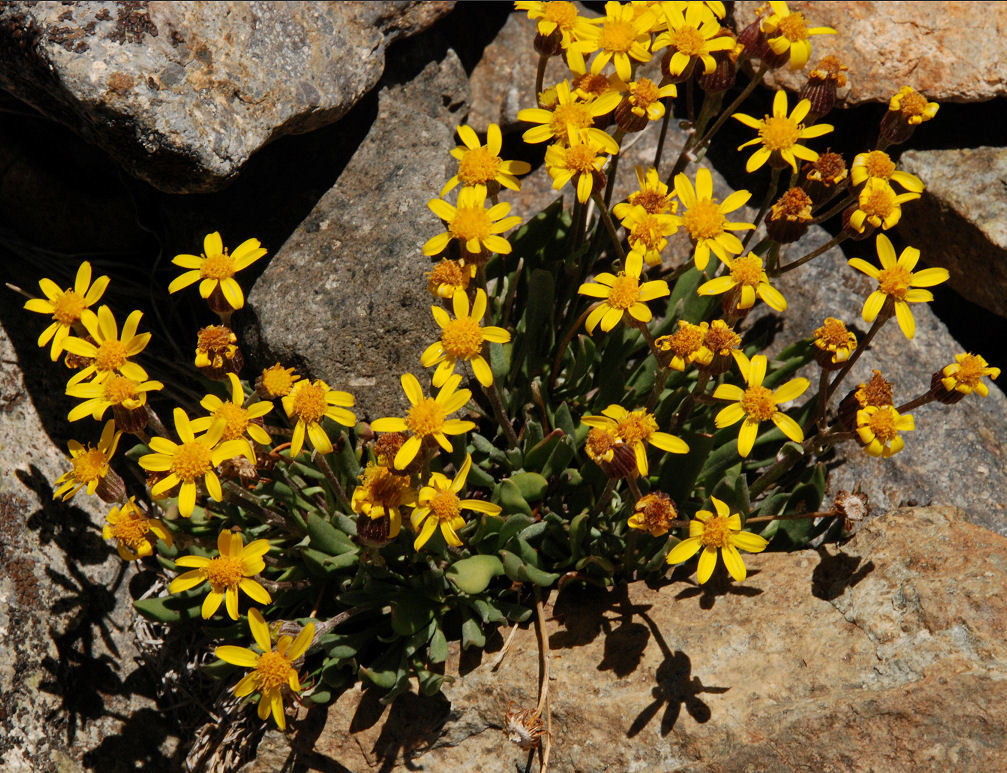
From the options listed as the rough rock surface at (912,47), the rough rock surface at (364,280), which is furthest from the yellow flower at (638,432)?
the rough rock surface at (912,47)

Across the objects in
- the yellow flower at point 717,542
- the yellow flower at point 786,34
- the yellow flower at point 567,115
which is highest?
the yellow flower at point 786,34

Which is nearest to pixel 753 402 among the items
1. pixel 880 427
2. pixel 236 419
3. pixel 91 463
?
pixel 880 427

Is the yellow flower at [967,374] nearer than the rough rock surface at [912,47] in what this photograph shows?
Yes

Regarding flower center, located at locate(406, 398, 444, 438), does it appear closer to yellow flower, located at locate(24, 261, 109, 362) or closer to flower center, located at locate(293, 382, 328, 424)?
flower center, located at locate(293, 382, 328, 424)

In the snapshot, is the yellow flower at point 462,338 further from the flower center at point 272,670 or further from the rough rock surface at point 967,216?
the rough rock surface at point 967,216

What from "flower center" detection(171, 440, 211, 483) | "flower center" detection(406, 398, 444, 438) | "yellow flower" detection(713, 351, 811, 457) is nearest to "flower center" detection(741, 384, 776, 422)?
"yellow flower" detection(713, 351, 811, 457)

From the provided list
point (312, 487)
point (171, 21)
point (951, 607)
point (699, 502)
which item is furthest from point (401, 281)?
point (951, 607)

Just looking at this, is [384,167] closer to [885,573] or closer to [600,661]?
[600,661]
